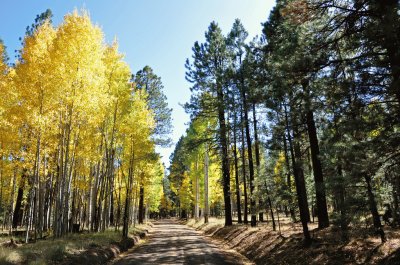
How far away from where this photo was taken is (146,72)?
30.8 metres

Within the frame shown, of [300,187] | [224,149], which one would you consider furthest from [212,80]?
[300,187]

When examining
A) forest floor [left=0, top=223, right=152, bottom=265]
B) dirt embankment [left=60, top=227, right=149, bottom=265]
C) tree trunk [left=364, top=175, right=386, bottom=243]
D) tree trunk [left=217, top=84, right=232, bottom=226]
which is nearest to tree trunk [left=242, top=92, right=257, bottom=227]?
tree trunk [left=217, top=84, right=232, bottom=226]

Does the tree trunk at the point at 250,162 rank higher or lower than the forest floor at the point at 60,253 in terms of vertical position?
higher

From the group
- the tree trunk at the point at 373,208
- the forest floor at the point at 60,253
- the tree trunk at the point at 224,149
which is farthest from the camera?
the tree trunk at the point at 224,149

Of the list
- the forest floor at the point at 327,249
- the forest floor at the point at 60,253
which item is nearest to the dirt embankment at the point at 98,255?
the forest floor at the point at 60,253

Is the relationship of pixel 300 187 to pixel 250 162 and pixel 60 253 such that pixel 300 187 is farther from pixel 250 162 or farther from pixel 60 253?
pixel 250 162

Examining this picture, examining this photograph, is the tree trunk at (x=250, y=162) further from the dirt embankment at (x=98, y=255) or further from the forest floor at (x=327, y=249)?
the dirt embankment at (x=98, y=255)

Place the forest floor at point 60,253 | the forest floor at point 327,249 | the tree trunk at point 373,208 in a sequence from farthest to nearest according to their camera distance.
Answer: the forest floor at point 60,253, the forest floor at point 327,249, the tree trunk at point 373,208

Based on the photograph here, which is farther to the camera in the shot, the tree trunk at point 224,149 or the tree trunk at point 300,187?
the tree trunk at point 224,149

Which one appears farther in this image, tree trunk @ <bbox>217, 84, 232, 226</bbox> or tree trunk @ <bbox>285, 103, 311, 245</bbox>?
tree trunk @ <bbox>217, 84, 232, 226</bbox>

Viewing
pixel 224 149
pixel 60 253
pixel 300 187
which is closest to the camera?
pixel 60 253

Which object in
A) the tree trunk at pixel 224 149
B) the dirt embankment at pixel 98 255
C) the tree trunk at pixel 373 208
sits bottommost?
the dirt embankment at pixel 98 255

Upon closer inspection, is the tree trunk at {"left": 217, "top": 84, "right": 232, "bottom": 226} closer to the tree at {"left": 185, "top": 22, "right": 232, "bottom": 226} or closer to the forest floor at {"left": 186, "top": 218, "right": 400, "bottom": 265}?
the tree at {"left": 185, "top": 22, "right": 232, "bottom": 226}

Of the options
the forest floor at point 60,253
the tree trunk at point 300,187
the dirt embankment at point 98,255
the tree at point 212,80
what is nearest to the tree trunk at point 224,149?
the tree at point 212,80
